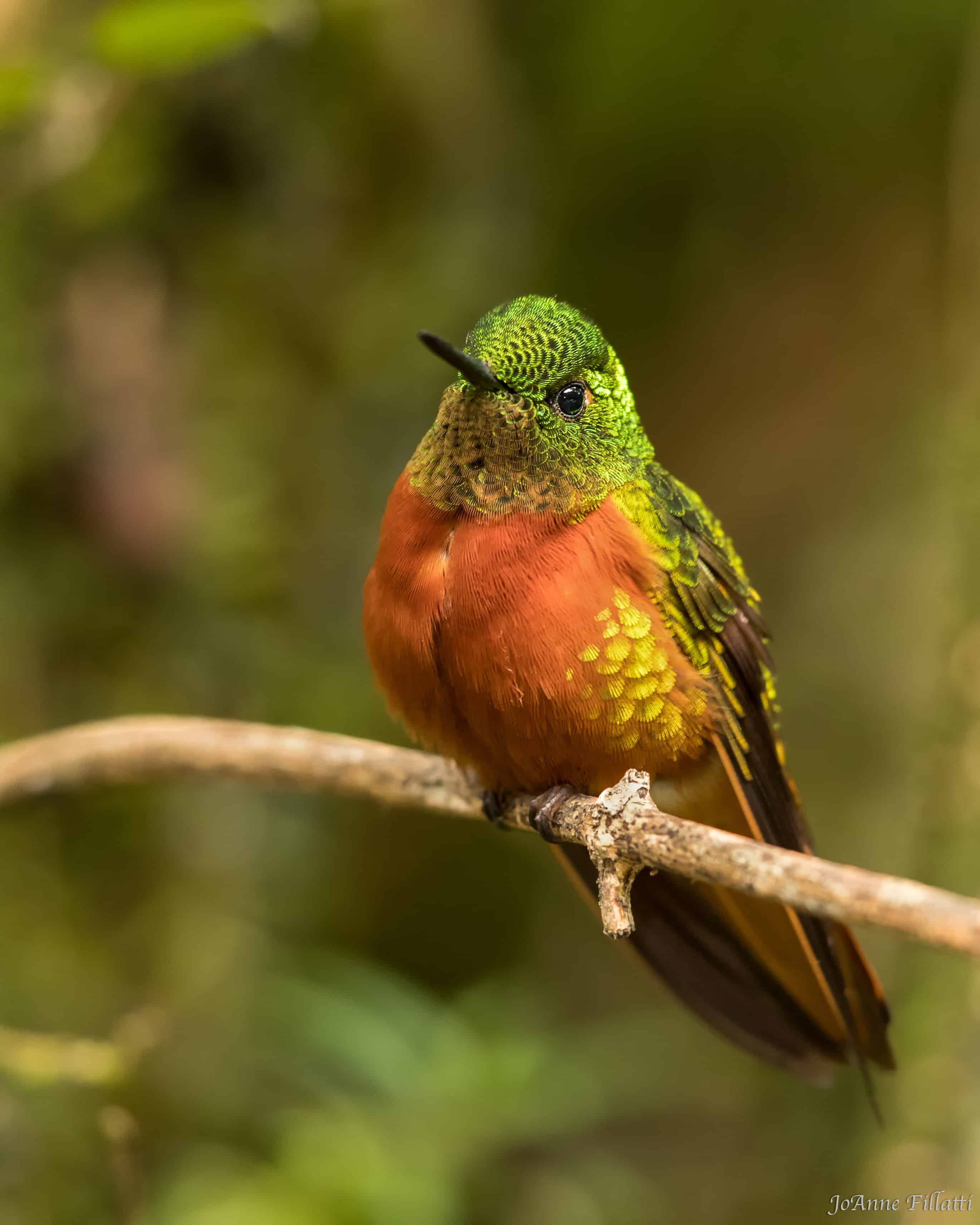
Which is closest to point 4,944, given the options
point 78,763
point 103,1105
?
point 103,1105

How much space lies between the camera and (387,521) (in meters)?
1.81

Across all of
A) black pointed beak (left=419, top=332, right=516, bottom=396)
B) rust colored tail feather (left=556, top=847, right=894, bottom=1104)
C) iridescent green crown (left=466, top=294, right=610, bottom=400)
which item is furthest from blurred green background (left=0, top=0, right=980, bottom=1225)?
black pointed beak (left=419, top=332, right=516, bottom=396)

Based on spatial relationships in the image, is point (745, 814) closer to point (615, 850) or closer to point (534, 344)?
point (615, 850)

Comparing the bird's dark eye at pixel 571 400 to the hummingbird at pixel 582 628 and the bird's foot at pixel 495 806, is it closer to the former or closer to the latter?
the hummingbird at pixel 582 628

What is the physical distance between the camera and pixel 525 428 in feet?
5.60

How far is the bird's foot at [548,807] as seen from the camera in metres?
1.72

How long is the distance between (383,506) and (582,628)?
1.97 m

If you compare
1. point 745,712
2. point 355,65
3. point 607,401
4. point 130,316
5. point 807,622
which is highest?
point 355,65

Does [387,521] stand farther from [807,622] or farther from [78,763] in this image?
[807,622]

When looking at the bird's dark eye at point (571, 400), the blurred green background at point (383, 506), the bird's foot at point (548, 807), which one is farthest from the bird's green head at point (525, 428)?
the blurred green background at point (383, 506)

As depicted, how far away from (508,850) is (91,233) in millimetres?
2324

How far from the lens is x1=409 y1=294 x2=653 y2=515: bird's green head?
5.58 ft
